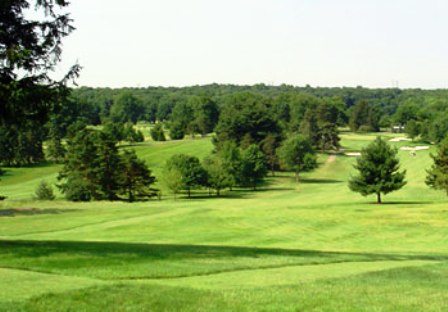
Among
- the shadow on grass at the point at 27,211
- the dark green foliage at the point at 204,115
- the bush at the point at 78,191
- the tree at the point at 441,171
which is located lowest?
the bush at the point at 78,191

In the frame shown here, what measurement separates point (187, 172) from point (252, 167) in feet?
51.6

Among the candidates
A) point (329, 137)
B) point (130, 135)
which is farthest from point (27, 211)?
point (329, 137)

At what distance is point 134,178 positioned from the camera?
85.1 meters

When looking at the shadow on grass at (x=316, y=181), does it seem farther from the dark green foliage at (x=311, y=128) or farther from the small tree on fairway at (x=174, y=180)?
the dark green foliage at (x=311, y=128)

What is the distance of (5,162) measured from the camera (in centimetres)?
12131

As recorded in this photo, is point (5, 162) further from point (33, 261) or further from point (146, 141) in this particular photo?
point (33, 261)

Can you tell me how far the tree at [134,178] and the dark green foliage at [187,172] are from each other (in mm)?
5023

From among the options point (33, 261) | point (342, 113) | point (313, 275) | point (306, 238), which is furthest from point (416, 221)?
point (342, 113)

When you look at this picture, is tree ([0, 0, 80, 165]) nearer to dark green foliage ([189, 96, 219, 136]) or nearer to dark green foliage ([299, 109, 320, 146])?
dark green foliage ([299, 109, 320, 146])

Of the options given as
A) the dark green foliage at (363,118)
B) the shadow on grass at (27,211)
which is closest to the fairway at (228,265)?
the shadow on grass at (27,211)

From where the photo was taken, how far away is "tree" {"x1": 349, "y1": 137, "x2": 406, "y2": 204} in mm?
63531

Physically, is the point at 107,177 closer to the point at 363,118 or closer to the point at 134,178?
the point at 134,178

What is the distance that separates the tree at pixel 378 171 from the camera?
6353 centimetres

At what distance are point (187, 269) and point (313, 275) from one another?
12.8 ft
